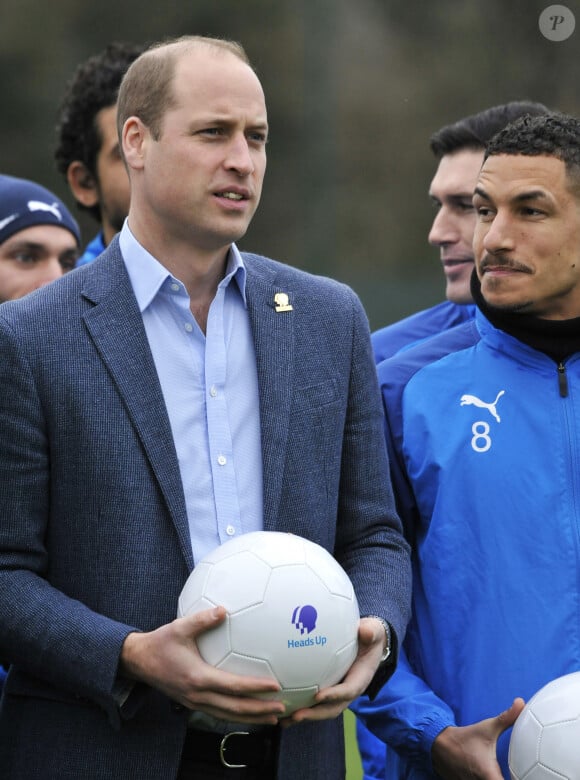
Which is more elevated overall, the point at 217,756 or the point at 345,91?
the point at 345,91

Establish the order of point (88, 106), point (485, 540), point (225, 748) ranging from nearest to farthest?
point (225, 748) < point (485, 540) < point (88, 106)

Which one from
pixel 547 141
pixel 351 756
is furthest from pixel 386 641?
pixel 351 756

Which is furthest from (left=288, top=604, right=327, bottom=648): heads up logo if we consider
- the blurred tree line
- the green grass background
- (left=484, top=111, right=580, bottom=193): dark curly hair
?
the blurred tree line

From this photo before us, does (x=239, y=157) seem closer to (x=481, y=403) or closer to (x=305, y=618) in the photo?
(x=481, y=403)

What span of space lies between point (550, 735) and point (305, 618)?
66 centimetres

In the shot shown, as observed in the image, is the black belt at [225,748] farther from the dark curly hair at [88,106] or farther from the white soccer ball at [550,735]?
the dark curly hair at [88,106]

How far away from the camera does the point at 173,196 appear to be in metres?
3.08

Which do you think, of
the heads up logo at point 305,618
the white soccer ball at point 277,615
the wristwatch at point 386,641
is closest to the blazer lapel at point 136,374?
the white soccer ball at point 277,615

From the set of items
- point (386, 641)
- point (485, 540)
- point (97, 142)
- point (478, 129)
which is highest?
point (478, 129)

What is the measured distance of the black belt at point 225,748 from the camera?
2.89m

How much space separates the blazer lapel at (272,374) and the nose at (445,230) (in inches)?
66.5

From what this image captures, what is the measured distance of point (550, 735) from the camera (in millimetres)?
2922

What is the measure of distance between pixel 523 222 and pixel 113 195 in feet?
7.24

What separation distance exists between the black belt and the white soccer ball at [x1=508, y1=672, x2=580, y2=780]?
1.91 ft
